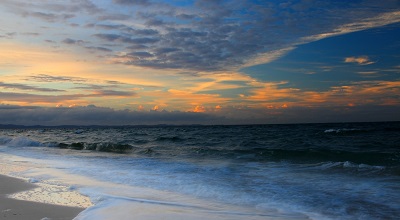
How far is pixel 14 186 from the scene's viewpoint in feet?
26.3

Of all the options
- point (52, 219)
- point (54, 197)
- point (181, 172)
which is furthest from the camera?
point (181, 172)

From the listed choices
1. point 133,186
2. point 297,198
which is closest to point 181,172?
point 133,186

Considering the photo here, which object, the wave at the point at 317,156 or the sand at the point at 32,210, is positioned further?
the wave at the point at 317,156

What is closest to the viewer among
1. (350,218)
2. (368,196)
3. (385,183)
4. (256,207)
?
(350,218)

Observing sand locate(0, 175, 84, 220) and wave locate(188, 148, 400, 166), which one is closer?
sand locate(0, 175, 84, 220)

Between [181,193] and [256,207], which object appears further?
[181,193]

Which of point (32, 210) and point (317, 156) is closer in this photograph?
point (32, 210)

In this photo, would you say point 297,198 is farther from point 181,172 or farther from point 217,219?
point 181,172

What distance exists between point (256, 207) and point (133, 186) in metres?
3.44

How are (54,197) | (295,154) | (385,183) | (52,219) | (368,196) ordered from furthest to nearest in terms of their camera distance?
(295,154), (385,183), (368,196), (54,197), (52,219)

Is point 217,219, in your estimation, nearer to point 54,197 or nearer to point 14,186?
point 54,197

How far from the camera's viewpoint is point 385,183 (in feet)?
28.6

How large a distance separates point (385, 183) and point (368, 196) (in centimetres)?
195

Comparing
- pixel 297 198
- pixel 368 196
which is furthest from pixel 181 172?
pixel 368 196
